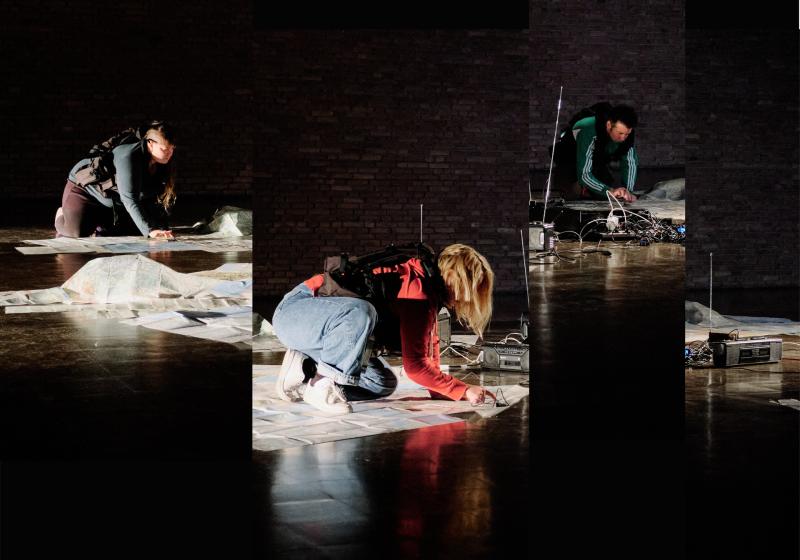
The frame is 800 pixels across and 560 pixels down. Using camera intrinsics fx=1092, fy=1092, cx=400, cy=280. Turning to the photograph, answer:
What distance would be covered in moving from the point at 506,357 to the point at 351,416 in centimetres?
104

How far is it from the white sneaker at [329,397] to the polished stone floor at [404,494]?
31cm

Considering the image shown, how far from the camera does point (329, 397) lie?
415 cm

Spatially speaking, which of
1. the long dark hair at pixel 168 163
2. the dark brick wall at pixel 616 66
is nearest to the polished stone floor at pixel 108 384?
the long dark hair at pixel 168 163

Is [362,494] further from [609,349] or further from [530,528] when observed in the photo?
[609,349]

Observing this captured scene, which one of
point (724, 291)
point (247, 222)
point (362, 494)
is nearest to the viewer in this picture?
point (362, 494)

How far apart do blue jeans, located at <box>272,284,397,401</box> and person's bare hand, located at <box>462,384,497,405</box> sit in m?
0.42

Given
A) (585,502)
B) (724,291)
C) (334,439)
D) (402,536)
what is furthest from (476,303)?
(724,291)

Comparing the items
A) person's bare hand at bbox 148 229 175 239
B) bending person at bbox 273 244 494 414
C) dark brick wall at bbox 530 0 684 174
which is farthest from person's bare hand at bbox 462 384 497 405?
person's bare hand at bbox 148 229 175 239

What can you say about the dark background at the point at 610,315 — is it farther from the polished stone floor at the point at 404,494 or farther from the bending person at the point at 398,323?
the bending person at the point at 398,323

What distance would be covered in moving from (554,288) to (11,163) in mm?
2145

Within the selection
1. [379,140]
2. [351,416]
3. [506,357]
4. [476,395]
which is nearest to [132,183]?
[351,416]

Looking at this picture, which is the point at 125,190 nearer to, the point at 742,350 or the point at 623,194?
the point at 623,194

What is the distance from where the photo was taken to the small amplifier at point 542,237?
12.6 feet

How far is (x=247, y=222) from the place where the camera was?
15.0 feet
